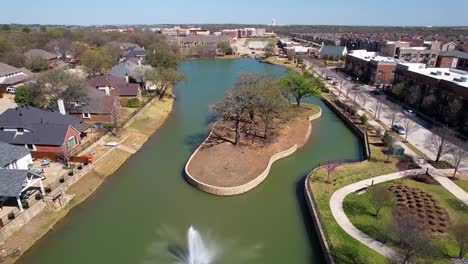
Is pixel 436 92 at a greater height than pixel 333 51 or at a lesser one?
greater

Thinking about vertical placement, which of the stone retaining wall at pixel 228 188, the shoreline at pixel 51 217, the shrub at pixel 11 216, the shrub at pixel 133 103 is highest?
the shrub at pixel 133 103

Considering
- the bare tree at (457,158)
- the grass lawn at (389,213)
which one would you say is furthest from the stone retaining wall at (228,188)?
the bare tree at (457,158)

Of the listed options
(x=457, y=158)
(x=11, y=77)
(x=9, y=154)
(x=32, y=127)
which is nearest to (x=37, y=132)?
(x=32, y=127)

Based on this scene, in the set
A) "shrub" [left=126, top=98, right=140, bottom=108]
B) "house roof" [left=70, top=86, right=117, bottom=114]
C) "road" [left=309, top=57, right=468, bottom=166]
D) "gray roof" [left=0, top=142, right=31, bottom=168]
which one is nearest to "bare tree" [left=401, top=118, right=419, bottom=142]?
"road" [left=309, top=57, right=468, bottom=166]

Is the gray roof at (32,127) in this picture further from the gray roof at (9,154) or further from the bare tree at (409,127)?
the bare tree at (409,127)

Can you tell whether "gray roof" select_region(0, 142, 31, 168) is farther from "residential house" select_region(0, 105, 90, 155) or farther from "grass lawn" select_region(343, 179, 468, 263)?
"grass lawn" select_region(343, 179, 468, 263)

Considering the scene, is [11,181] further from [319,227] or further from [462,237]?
[462,237]
